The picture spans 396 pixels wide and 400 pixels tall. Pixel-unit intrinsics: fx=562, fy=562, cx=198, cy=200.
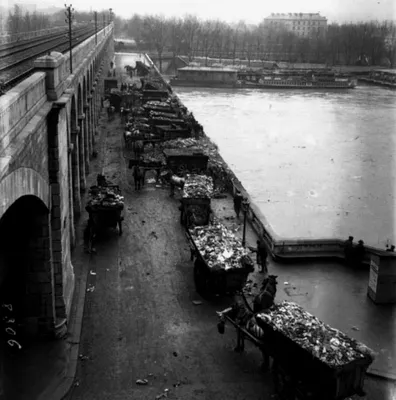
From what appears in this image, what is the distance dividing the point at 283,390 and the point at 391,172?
92.6 ft

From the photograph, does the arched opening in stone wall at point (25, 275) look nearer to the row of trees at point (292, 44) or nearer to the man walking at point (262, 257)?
the man walking at point (262, 257)

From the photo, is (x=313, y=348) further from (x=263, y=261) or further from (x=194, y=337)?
(x=263, y=261)

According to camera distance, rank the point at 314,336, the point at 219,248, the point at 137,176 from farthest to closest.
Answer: the point at 137,176, the point at 219,248, the point at 314,336

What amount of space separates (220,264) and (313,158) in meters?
27.1

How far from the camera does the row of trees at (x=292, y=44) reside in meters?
122

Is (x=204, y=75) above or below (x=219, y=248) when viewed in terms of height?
above

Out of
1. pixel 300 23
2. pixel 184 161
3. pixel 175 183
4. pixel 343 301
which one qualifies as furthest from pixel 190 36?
pixel 343 301

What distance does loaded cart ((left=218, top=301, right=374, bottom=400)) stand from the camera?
31.7ft

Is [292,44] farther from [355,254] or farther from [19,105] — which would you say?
[19,105]

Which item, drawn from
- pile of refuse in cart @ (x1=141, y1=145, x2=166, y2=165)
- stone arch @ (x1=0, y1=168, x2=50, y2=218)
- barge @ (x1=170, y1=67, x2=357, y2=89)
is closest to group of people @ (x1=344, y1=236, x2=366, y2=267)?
stone arch @ (x1=0, y1=168, x2=50, y2=218)

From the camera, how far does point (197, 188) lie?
20.4 meters

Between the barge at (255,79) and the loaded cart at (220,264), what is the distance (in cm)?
7596

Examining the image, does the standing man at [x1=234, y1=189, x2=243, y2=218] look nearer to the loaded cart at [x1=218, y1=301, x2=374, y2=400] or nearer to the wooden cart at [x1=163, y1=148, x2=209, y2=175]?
the wooden cart at [x1=163, y1=148, x2=209, y2=175]

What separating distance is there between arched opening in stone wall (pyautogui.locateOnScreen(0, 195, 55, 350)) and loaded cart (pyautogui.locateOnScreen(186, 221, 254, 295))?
4.02m
